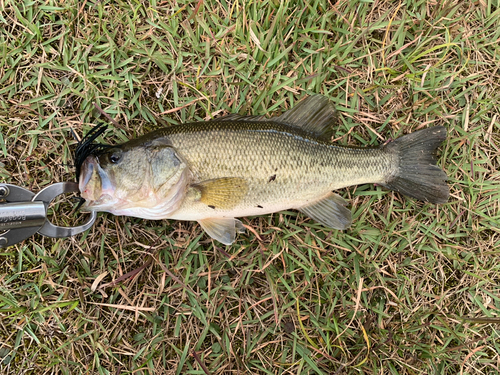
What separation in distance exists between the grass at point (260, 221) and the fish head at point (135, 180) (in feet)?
1.36

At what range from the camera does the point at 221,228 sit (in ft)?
8.11

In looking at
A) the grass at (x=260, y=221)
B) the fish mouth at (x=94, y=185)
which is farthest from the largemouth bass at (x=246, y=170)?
the grass at (x=260, y=221)

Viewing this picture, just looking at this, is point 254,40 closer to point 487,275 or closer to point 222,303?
point 222,303

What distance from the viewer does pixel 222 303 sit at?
2625 mm

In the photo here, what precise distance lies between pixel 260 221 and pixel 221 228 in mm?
402

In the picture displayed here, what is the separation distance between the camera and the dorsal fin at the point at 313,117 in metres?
2.58

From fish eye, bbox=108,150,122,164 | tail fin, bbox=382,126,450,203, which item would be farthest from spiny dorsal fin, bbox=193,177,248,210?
tail fin, bbox=382,126,450,203

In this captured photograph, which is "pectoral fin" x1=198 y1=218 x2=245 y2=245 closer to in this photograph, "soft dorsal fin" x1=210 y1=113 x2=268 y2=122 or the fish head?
the fish head

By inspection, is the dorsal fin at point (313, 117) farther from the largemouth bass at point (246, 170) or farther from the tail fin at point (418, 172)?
the tail fin at point (418, 172)

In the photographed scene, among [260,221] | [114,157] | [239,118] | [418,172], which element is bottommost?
[260,221]

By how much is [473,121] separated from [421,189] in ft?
2.87

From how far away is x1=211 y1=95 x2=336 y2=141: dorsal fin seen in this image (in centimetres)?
258

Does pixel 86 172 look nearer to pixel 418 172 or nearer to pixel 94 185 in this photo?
pixel 94 185

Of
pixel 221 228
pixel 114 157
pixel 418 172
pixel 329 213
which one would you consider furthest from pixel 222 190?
pixel 418 172
